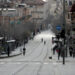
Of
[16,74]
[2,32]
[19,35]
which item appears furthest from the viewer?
[19,35]

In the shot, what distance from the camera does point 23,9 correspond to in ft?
463

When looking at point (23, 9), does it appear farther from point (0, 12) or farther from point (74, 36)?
point (74, 36)

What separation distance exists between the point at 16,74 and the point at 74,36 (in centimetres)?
3192

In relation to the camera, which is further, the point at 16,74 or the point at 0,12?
the point at 0,12

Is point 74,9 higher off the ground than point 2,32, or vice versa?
point 74,9

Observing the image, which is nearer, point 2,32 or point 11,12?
point 2,32

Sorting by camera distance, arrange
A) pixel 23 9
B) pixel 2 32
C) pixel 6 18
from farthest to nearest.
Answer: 1. pixel 23 9
2. pixel 6 18
3. pixel 2 32

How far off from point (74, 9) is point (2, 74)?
27053mm

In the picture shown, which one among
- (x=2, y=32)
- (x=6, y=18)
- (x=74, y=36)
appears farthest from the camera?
(x=6, y=18)

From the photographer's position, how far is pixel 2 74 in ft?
84.9

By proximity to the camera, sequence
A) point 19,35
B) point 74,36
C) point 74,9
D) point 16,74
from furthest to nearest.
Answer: point 19,35 → point 74,36 → point 74,9 → point 16,74

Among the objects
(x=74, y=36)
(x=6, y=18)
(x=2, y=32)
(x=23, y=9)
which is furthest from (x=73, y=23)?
(x=23, y=9)

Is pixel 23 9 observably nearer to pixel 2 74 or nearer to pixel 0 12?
pixel 0 12

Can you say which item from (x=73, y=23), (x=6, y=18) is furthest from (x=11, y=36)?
(x=73, y=23)
